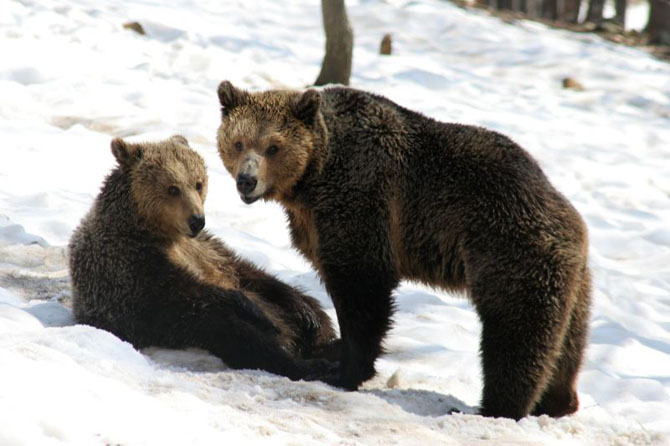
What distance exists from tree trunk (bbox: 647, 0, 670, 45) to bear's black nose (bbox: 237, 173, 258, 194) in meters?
21.1

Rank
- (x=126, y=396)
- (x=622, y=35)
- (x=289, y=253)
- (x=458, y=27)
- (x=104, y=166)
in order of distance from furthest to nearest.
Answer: (x=622, y=35)
(x=458, y=27)
(x=104, y=166)
(x=289, y=253)
(x=126, y=396)

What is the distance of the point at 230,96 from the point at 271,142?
1.55 feet

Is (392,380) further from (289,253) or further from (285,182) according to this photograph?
(289,253)

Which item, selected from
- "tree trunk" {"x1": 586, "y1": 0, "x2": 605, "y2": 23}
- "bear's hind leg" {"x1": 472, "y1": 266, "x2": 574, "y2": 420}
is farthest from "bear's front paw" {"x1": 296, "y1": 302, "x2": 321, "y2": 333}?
"tree trunk" {"x1": 586, "y1": 0, "x2": 605, "y2": 23}

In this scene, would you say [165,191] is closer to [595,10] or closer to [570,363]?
[570,363]

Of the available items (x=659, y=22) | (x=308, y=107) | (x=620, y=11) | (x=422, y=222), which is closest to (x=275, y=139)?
(x=308, y=107)

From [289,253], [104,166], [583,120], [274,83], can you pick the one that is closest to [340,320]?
[289,253]

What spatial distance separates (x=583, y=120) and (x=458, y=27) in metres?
6.93

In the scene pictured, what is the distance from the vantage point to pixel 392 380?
5973mm

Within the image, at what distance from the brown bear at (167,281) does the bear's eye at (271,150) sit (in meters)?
0.67

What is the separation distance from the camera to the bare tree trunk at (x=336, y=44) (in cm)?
1390

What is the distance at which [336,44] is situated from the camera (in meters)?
14.2

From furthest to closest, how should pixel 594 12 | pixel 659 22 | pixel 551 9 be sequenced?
pixel 551 9
pixel 594 12
pixel 659 22

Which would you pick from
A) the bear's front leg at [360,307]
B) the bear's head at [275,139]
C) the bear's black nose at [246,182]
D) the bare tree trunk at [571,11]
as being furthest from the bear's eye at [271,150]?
the bare tree trunk at [571,11]
